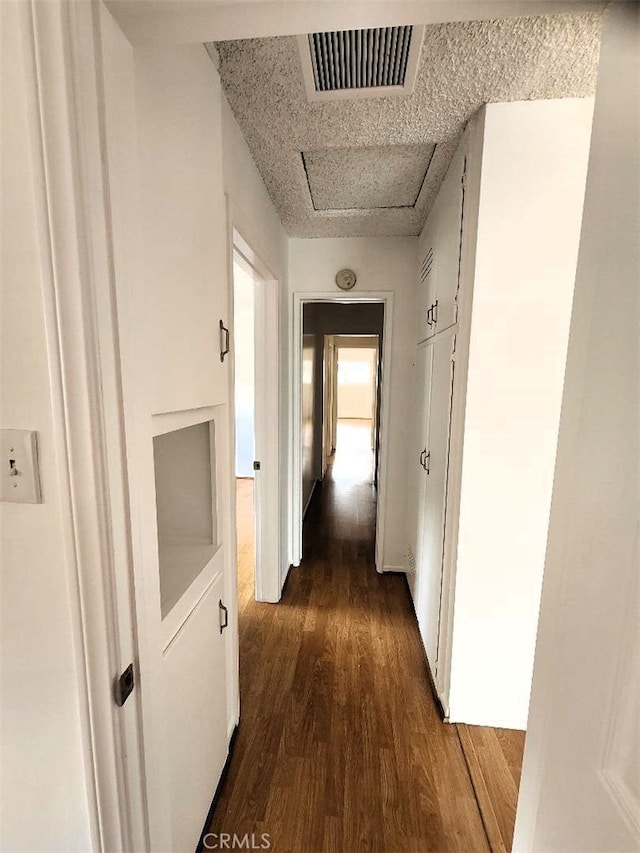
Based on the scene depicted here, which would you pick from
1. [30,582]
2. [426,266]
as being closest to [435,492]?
[426,266]

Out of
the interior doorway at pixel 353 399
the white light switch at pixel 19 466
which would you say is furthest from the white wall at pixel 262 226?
the interior doorway at pixel 353 399

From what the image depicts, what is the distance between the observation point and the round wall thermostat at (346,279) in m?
2.64

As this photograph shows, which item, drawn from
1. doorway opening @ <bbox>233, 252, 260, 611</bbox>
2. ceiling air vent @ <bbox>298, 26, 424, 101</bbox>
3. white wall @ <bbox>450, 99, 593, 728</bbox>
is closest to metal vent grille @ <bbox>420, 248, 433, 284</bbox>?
white wall @ <bbox>450, 99, 593, 728</bbox>

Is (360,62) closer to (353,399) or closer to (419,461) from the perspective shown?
(419,461)

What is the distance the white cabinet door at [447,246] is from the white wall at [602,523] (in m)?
0.93

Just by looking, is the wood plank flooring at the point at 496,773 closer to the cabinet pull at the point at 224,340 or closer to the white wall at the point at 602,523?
the white wall at the point at 602,523

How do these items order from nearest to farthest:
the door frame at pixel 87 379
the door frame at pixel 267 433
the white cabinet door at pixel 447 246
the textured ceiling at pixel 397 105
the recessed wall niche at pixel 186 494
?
the door frame at pixel 87 379 → the textured ceiling at pixel 397 105 → the recessed wall niche at pixel 186 494 → the white cabinet door at pixel 447 246 → the door frame at pixel 267 433

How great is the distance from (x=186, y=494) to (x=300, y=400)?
166cm

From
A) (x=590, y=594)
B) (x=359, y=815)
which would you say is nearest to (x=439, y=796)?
(x=359, y=815)

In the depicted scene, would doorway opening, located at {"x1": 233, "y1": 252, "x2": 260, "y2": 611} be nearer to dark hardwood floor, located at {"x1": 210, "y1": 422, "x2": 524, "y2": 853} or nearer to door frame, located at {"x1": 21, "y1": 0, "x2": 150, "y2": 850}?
dark hardwood floor, located at {"x1": 210, "y1": 422, "x2": 524, "y2": 853}

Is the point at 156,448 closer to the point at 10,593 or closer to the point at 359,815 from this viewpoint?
the point at 10,593

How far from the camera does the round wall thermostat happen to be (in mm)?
2641

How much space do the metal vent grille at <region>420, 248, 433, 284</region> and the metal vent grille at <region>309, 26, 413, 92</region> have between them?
39.0 inches

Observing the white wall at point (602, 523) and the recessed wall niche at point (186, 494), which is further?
the recessed wall niche at point (186, 494)
